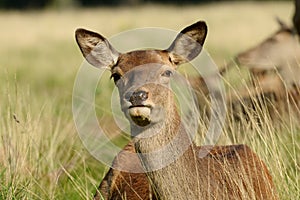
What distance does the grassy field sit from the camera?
6.20m

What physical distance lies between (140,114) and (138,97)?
0.09 meters

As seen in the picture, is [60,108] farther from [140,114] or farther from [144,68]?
[140,114]

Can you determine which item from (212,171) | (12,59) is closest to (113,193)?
(212,171)

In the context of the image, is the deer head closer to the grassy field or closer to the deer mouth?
the deer mouth

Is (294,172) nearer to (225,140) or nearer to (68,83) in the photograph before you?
(225,140)

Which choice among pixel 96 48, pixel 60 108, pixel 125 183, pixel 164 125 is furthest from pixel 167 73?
pixel 60 108

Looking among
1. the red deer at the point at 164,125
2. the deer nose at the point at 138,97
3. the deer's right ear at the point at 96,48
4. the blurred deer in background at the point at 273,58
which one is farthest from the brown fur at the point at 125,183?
the blurred deer in background at the point at 273,58

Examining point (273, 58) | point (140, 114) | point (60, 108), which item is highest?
point (140, 114)

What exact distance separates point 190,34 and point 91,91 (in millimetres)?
5248

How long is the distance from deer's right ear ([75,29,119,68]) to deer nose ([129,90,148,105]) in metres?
0.61

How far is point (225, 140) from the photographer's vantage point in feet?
22.7

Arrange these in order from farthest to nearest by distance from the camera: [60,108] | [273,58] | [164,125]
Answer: [273,58] → [60,108] → [164,125]

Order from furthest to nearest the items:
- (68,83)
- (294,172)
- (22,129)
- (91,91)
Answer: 1. (68,83)
2. (91,91)
3. (22,129)
4. (294,172)

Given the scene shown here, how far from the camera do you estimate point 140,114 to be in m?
4.57
